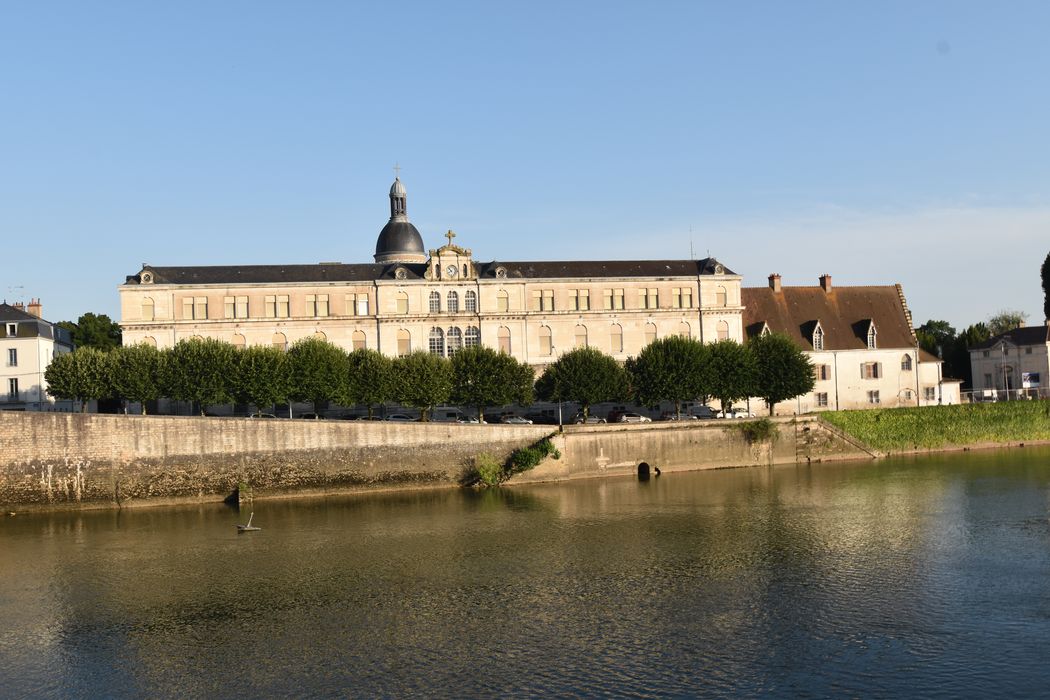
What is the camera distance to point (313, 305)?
231 feet

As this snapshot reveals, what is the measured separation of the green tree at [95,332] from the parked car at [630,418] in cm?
4846

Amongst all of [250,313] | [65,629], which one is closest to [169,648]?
[65,629]

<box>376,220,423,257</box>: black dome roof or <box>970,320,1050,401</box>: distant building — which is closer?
<box>970,320,1050,401</box>: distant building

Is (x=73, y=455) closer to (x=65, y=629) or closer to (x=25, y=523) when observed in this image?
(x=25, y=523)

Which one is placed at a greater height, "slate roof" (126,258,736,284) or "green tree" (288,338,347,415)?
"slate roof" (126,258,736,284)

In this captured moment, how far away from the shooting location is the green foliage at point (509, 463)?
54.5 meters

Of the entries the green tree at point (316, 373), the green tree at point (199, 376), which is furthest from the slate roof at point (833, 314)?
the green tree at point (199, 376)

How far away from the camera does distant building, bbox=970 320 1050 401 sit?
78.0 meters

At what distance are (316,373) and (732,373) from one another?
25.8 meters

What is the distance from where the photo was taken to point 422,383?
198 ft

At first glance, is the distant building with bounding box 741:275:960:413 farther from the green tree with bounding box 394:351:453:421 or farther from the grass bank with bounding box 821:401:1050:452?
the green tree with bounding box 394:351:453:421

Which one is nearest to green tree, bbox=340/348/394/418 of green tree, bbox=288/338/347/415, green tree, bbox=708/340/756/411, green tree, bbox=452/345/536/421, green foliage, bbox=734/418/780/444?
green tree, bbox=288/338/347/415

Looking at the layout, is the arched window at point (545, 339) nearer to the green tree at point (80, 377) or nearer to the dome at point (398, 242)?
the dome at point (398, 242)

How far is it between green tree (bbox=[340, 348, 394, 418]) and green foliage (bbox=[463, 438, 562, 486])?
8.77 m
